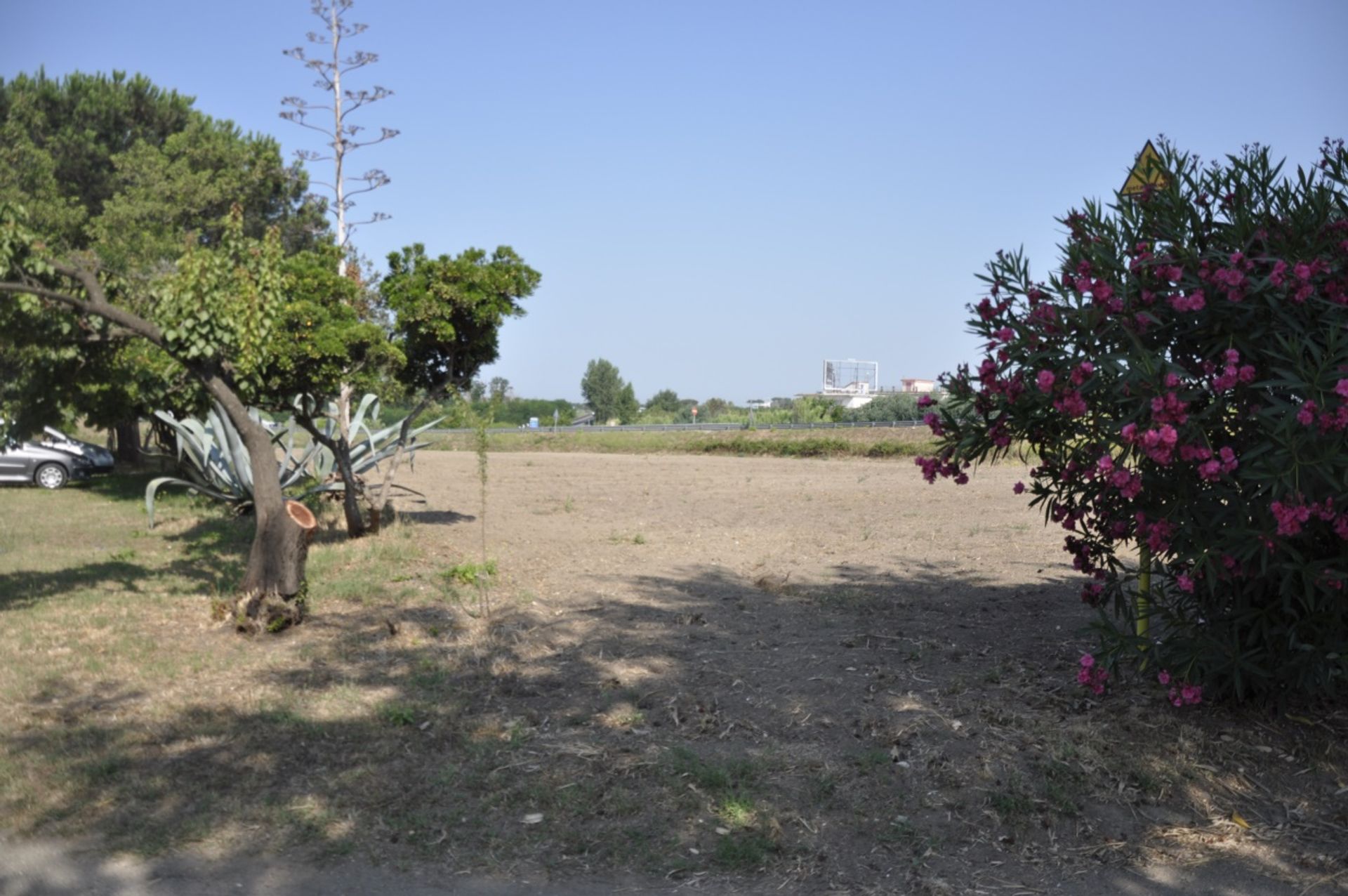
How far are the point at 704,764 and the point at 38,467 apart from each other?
66.5 feet

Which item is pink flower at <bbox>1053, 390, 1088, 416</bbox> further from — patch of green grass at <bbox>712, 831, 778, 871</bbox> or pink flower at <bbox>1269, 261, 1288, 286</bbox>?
patch of green grass at <bbox>712, 831, 778, 871</bbox>

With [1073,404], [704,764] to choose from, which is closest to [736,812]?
[704,764]

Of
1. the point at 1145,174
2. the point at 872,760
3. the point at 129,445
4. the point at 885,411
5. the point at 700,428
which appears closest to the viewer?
the point at 872,760

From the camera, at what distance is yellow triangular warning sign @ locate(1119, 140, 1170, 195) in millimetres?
5762

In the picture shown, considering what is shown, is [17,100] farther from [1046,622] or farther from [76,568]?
[1046,622]

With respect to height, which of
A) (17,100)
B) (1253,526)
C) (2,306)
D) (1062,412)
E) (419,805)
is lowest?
(419,805)

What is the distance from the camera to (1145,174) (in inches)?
230

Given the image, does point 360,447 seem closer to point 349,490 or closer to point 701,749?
point 349,490

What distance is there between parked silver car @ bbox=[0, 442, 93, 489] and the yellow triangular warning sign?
21.0 meters

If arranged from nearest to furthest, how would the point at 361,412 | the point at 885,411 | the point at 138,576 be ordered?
the point at 138,576 → the point at 361,412 → the point at 885,411

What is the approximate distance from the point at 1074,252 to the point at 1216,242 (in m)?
0.66

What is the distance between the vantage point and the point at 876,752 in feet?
17.7

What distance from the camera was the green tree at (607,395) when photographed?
2205 inches

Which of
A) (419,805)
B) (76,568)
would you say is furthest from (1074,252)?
(76,568)
